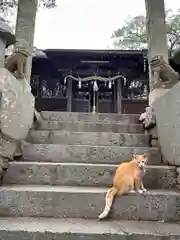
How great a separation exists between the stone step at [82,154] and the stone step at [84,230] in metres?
1.08

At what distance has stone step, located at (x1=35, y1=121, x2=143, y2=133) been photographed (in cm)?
420

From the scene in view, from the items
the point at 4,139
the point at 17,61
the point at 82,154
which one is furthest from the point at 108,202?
the point at 17,61

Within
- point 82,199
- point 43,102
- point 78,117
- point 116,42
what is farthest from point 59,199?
point 116,42

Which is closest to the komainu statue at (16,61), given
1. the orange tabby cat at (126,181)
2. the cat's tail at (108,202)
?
the orange tabby cat at (126,181)

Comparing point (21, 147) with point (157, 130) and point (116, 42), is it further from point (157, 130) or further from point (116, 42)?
point (116, 42)

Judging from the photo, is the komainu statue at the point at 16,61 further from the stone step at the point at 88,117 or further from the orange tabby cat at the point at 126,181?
the orange tabby cat at the point at 126,181

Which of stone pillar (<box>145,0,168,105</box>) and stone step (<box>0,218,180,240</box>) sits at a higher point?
stone pillar (<box>145,0,168,105</box>)

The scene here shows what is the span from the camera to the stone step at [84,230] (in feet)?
6.30

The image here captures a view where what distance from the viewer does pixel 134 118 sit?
484cm

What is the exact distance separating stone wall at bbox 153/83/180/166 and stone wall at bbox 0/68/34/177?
1703mm

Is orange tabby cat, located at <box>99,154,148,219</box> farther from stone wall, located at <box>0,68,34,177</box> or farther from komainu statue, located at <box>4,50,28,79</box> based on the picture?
komainu statue, located at <box>4,50,28,79</box>

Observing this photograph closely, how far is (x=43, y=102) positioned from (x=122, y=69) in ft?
11.3

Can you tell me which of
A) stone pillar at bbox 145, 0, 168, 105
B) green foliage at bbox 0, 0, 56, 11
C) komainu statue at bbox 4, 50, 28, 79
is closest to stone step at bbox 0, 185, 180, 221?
komainu statue at bbox 4, 50, 28, 79

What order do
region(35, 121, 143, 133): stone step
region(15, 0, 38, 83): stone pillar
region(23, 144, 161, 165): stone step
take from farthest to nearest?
region(15, 0, 38, 83): stone pillar
region(35, 121, 143, 133): stone step
region(23, 144, 161, 165): stone step
